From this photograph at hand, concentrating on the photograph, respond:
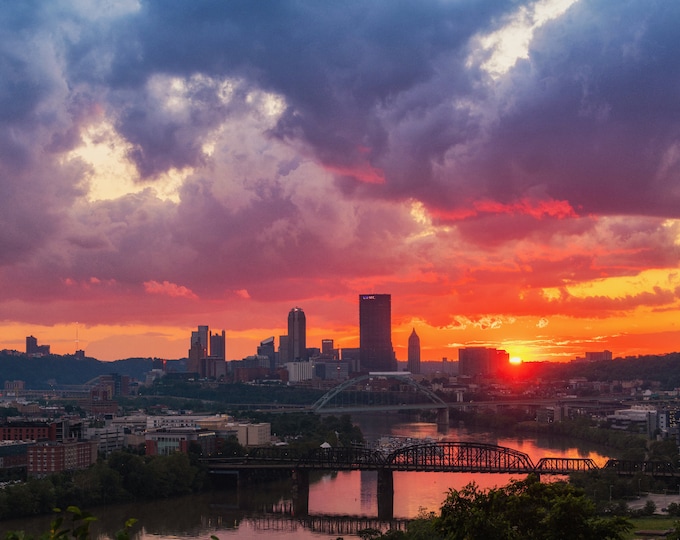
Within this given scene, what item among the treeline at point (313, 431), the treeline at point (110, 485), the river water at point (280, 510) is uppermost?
the treeline at point (313, 431)

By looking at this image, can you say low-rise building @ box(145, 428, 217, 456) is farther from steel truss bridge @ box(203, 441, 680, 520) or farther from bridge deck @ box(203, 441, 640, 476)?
steel truss bridge @ box(203, 441, 680, 520)

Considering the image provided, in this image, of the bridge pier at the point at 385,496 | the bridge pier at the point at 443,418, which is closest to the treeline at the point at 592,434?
the bridge pier at the point at 443,418

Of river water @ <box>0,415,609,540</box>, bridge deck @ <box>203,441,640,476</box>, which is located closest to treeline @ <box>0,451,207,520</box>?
river water @ <box>0,415,609,540</box>

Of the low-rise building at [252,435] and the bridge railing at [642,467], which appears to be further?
the low-rise building at [252,435]

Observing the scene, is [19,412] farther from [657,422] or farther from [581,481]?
[581,481]

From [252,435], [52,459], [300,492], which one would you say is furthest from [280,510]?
[252,435]

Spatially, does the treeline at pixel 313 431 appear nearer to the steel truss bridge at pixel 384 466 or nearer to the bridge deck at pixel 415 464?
the bridge deck at pixel 415 464

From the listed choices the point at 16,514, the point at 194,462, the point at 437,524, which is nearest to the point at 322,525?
the point at 16,514
